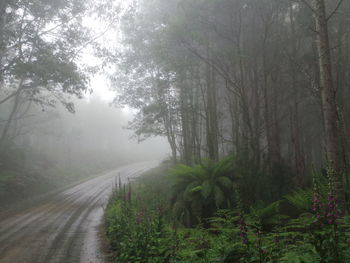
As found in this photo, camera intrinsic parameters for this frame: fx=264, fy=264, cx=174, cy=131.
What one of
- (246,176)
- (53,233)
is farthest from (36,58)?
(246,176)

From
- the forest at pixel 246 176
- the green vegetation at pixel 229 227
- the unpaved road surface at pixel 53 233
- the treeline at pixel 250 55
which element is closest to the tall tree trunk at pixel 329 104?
the forest at pixel 246 176

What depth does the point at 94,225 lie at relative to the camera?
32.8ft

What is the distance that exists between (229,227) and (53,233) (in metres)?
6.72

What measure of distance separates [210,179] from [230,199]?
761 mm

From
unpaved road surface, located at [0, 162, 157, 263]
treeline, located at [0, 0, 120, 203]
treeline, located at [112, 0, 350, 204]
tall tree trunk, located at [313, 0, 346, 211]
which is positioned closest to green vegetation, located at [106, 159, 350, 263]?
tall tree trunk, located at [313, 0, 346, 211]

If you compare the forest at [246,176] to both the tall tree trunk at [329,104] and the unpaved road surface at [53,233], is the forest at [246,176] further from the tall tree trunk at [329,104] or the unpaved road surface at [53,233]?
the unpaved road surface at [53,233]

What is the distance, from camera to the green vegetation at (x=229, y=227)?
273 cm

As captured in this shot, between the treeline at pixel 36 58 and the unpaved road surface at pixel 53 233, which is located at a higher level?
the treeline at pixel 36 58

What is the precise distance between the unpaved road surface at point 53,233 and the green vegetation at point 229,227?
948 millimetres

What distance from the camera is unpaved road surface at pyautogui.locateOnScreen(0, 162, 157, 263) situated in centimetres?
668

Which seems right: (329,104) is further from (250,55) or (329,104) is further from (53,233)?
(53,233)

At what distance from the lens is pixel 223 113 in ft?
42.3

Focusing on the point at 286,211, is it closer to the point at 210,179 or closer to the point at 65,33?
the point at 210,179

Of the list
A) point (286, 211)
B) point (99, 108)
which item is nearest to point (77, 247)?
point (286, 211)
